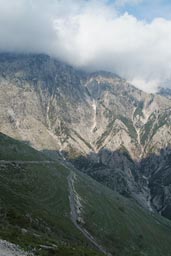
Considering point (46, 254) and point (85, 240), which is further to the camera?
point (85, 240)

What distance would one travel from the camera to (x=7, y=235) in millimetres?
63219

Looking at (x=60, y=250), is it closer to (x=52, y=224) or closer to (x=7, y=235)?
(x=7, y=235)

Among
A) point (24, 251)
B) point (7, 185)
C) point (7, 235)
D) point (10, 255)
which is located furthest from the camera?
point (7, 185)

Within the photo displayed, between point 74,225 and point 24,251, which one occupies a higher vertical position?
point 24,251

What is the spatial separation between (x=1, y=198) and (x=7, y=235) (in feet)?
350

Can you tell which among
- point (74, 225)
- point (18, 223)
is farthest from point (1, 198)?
point (18, 223)

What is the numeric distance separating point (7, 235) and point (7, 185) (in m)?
139

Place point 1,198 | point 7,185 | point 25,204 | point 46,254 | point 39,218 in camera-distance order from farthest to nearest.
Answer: point 7,185
point 25,204
point 1,198
point 39,218
point 46,254

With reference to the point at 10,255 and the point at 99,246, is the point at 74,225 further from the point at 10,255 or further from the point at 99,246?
the point at 10,255

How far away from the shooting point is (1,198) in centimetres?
16675

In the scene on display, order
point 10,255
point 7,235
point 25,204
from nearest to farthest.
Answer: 1. point 10,255
2. point 7,235
3. point 25,204

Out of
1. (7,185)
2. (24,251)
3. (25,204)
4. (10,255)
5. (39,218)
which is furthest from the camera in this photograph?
(7,185)

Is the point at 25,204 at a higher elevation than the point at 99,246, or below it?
higher

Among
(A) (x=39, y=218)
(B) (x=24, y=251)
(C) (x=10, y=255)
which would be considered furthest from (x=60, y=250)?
(A) (x=39, y=218)
